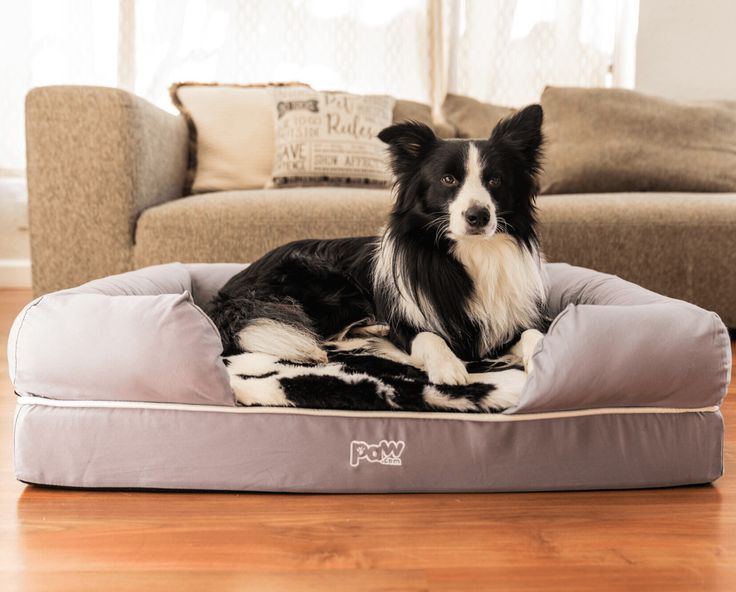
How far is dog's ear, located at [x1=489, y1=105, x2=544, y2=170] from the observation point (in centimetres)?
189

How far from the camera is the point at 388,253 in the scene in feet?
6.72

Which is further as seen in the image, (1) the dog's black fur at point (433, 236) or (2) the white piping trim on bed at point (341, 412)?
(1) the dog's black fur at point (433, 236)

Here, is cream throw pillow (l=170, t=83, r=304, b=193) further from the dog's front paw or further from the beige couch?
the dog's front paw

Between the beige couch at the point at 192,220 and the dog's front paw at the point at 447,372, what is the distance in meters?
1.17

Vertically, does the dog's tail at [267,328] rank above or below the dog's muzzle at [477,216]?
below

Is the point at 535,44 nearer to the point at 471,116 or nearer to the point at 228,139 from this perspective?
the point at 471,116

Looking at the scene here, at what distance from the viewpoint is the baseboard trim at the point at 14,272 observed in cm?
424

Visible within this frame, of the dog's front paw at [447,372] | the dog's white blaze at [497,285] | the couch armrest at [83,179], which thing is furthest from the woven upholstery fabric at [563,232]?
the dog's front paw at [447,372]

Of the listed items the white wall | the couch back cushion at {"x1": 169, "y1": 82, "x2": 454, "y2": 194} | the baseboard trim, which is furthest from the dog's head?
the baseboard trim

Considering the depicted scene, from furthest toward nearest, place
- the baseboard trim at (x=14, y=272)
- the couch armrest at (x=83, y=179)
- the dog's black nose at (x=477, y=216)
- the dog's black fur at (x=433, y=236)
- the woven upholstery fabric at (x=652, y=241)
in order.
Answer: the baseboard trim at (x=14, y=272) → the woven upholstery fabric at (x=652, y=241) → the couch armrest at (x=83, y=179) → the dog's black fur at (x=433, y=236) → the dog's black nose at (x=477, y=216)

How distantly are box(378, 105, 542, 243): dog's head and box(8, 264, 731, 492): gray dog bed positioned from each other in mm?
450

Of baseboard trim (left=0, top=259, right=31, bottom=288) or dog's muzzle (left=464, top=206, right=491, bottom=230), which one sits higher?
dog's muzzle (left=464, top=206, right=491, bottom=230)

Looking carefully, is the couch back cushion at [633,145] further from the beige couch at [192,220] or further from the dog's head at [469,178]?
the dog's head at [469,178]

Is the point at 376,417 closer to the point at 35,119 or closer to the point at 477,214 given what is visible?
the point at 477,214
